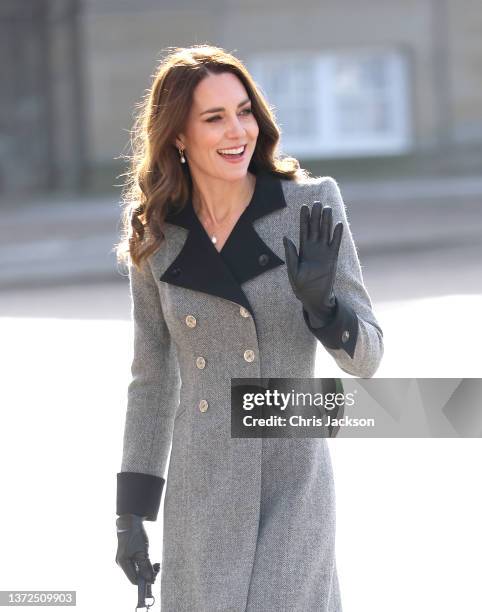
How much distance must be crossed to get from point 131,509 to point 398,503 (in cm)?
289

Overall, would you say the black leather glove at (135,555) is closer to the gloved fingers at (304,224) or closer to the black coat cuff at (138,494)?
the black coat cuff at (138,494)

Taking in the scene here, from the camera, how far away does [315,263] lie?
8.89ft

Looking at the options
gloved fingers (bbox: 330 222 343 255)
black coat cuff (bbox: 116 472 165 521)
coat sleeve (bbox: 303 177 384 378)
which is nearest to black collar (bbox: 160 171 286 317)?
coat sleeve (bbox: 303 177 384 378)

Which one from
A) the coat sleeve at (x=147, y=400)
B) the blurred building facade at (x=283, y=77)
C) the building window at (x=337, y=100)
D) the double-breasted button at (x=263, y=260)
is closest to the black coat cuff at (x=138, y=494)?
the coat sleeve at (x=147, y=400)

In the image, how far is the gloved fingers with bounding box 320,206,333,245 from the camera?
9.04 ft

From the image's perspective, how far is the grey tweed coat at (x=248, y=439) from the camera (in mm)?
2840

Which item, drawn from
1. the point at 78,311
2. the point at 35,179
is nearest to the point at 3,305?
the point at 78,311

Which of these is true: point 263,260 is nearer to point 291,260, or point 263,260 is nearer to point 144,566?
point 291,260

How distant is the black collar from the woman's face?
8 cm

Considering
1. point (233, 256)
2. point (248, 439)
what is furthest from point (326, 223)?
point (248, 439)

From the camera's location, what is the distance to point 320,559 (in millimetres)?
2867

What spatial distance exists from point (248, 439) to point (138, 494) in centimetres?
32

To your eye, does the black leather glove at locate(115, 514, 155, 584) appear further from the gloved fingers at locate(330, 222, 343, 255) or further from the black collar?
the gloved fingers at locate(330, 222, 343, 255)

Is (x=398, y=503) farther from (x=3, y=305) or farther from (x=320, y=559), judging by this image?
(x=3, y=305)
